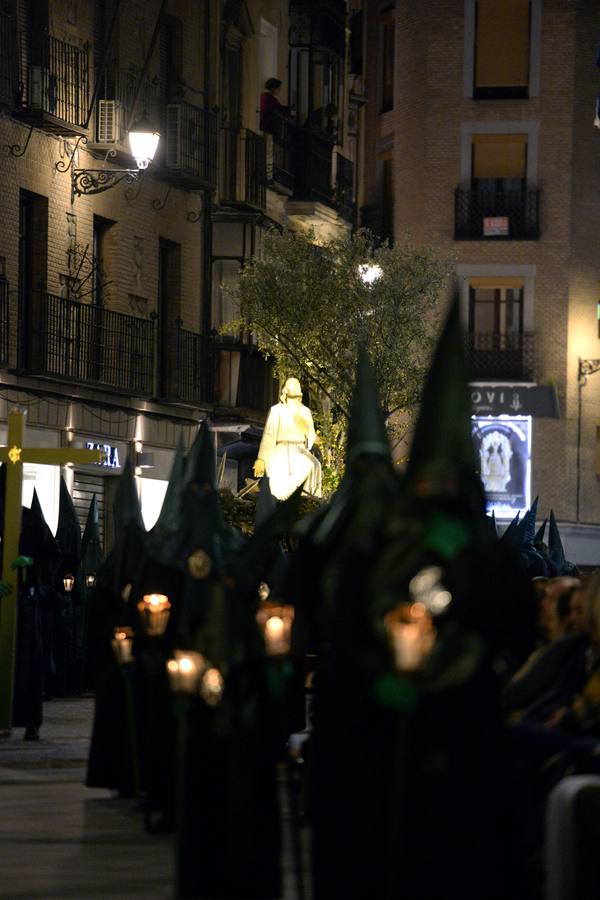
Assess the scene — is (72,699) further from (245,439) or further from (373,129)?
(373,129)

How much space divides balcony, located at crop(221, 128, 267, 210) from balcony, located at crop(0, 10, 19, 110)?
9917mm

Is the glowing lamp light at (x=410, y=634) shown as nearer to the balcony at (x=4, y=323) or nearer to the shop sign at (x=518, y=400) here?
the balcony at (x=4, y=323)

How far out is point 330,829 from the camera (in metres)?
10.1

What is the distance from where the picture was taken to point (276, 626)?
12.3 m

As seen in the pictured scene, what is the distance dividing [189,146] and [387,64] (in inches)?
961

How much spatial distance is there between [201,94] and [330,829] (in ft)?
115

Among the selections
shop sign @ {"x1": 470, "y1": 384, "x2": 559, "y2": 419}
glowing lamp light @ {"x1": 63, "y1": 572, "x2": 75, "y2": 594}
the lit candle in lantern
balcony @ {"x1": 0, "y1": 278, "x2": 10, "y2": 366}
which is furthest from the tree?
the lit candle in lantern

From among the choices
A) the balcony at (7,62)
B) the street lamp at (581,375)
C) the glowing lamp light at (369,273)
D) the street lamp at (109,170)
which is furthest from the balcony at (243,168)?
the street lamp at (581,375)

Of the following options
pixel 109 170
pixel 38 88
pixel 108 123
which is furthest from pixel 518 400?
pixel 38 88

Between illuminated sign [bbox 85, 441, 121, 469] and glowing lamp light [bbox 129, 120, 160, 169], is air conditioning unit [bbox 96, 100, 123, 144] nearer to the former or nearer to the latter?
glowing lamp light [bbox 129, 120, 160, 169]

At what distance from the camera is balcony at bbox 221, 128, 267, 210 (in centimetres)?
4541

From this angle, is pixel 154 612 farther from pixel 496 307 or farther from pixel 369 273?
pixel 496 307

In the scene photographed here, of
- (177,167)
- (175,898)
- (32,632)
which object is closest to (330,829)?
(175,898)

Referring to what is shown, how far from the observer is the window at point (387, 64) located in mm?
65438
